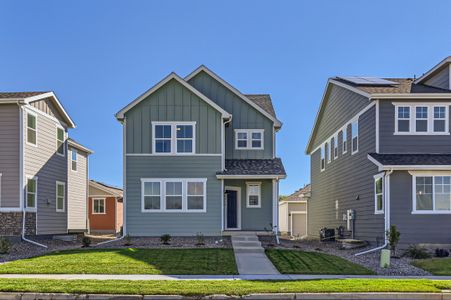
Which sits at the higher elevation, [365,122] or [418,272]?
[365,122]

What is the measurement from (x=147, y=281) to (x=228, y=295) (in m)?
2.35

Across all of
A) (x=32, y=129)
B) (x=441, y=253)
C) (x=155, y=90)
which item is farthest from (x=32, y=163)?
(x=441, y=253)

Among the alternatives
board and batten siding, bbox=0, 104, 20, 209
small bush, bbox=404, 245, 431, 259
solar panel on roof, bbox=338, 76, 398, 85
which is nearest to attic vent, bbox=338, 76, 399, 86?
solar panel on roof, bbox=338, 76, 398, 85

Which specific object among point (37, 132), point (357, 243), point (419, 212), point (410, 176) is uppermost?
point (37, 132)

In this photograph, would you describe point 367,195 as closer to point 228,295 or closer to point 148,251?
A: point 148,251

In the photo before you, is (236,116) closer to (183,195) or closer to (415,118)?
(183,195)

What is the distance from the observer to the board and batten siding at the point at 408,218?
18.1 meters

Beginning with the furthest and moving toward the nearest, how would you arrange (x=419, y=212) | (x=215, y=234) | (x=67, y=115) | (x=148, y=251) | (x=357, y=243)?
(x=67, y=115) < (x=215, y=234) < (x=357, y=243) < (x=419, y=212) < (x=148, y=251)

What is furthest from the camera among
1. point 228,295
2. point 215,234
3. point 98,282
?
point 215,234

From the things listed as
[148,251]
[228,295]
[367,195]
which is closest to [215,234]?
[148,251]

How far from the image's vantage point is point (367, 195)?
20734mm

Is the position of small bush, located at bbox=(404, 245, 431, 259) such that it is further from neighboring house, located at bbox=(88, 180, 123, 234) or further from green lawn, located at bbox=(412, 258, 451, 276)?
neighboring house, located at bbox=(88, 180, 123, 234)

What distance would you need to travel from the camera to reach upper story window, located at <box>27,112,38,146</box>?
21.0 m

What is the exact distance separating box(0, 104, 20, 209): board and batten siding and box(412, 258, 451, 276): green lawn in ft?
52.1
